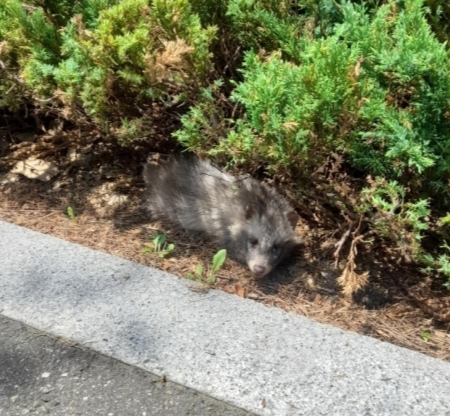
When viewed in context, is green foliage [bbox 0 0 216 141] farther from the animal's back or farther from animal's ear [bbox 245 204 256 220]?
animal's ear [bbox 245 204 256 220]

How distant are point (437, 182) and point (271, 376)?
4.30ft

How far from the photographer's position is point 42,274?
3500 millimetres

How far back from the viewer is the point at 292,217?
13.7 ft

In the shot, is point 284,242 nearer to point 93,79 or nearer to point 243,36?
point 243,36

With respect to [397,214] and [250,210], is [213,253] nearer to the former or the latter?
[250,210]

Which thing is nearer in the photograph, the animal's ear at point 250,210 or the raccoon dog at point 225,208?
the raccoon dog at point 225,208

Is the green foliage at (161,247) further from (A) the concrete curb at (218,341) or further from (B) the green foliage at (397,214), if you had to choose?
(B) the green foliage at (397,214)

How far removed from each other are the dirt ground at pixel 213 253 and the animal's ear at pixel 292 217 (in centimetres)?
9

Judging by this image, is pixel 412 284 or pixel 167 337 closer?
pixel 167 337

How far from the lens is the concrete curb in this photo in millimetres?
2625

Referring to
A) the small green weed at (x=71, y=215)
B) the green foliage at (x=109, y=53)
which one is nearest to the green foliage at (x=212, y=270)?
the green foliage at (x=109, y=53)

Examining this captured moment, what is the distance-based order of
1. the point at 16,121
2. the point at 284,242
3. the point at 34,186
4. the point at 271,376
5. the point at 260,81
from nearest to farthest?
1. the point at 271,376
2. the point at 260,81
3. the point at 284,242
4. the point at 34,186
5. the point at 16,121

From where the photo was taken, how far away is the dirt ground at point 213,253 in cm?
341

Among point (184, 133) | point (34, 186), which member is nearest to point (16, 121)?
point (34, 186)
